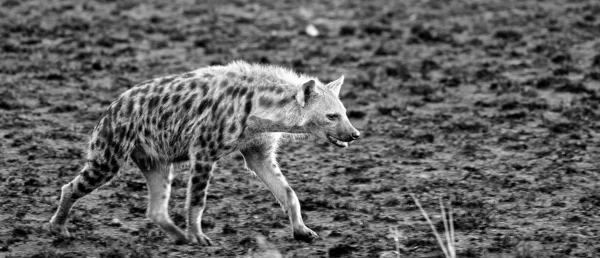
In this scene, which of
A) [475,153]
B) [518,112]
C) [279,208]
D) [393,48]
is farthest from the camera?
[393,48]


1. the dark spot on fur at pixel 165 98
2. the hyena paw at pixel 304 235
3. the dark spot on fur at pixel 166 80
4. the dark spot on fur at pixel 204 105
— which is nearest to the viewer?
the hyena paw at pixel 304 235

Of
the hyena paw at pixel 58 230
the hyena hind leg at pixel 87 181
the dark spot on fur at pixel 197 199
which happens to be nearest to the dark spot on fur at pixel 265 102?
the dark spot on fur at pixel 197 199

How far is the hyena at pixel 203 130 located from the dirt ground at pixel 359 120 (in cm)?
26

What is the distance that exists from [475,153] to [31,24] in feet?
18.3

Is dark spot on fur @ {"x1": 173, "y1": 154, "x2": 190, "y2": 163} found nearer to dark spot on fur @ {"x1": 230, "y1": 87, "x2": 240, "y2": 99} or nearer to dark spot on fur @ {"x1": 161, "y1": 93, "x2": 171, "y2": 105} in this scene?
dark spot on fur @ {"x1": 161, "y1": 93, "x2": 171, "y2": 105}

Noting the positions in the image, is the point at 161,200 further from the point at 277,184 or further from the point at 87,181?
the point at 277,184

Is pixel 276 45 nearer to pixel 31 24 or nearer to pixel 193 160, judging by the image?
pixel 31 24

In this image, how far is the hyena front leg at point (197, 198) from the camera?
551 centimetres

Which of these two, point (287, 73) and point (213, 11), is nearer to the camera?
point (287, 73)

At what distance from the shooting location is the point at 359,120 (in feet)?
28.1

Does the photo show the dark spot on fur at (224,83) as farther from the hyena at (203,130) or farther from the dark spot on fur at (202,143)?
the dark spot on fur at (202,143)

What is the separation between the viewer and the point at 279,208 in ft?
21.1

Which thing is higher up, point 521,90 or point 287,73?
point 287,73

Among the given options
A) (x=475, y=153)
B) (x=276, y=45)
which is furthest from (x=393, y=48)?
(x=475, y=153)
